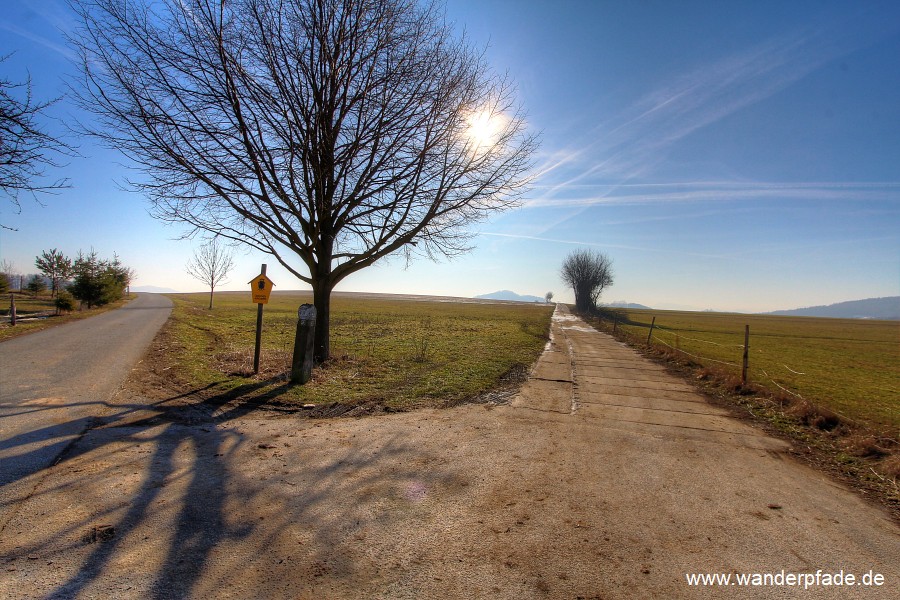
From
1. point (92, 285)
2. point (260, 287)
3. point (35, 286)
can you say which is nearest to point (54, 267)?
point (35, 286)

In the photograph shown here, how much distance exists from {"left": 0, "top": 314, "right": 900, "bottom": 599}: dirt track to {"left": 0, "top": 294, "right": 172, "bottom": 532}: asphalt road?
0.25 m

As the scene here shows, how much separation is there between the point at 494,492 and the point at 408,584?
150 cm

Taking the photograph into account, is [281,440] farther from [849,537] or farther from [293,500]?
[849,537]

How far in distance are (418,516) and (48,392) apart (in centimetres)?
698

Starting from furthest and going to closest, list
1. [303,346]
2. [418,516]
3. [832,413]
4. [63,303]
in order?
[63,303] < [303,346] < [832,413] < [418,516]

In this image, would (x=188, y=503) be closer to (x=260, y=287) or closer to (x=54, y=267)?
(x=260, y=287)

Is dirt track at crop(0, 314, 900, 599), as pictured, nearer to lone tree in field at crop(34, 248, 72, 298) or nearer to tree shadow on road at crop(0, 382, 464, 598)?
tree shadow on road at crop(0, 382, 464, 598)

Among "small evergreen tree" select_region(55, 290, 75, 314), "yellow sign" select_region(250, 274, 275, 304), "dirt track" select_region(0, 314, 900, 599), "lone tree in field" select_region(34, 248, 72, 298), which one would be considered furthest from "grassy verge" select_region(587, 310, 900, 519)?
"lone tree in field" select_region(34, 248, 72, 298)

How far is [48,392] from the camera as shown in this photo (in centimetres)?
662

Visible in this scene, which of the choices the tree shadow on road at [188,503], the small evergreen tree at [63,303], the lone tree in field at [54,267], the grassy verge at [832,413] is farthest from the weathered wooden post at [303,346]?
the lone tree in field at [54,267]

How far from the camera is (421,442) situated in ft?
17.4

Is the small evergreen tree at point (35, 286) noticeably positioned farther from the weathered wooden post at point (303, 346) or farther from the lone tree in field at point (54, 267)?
the weathered wooden post at point (303, 346)

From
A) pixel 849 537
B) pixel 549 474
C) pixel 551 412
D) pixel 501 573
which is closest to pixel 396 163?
pixel 551 412

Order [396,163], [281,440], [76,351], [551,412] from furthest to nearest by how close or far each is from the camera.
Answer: [76,351] < [396,163] < [551,412] < [281,440]
